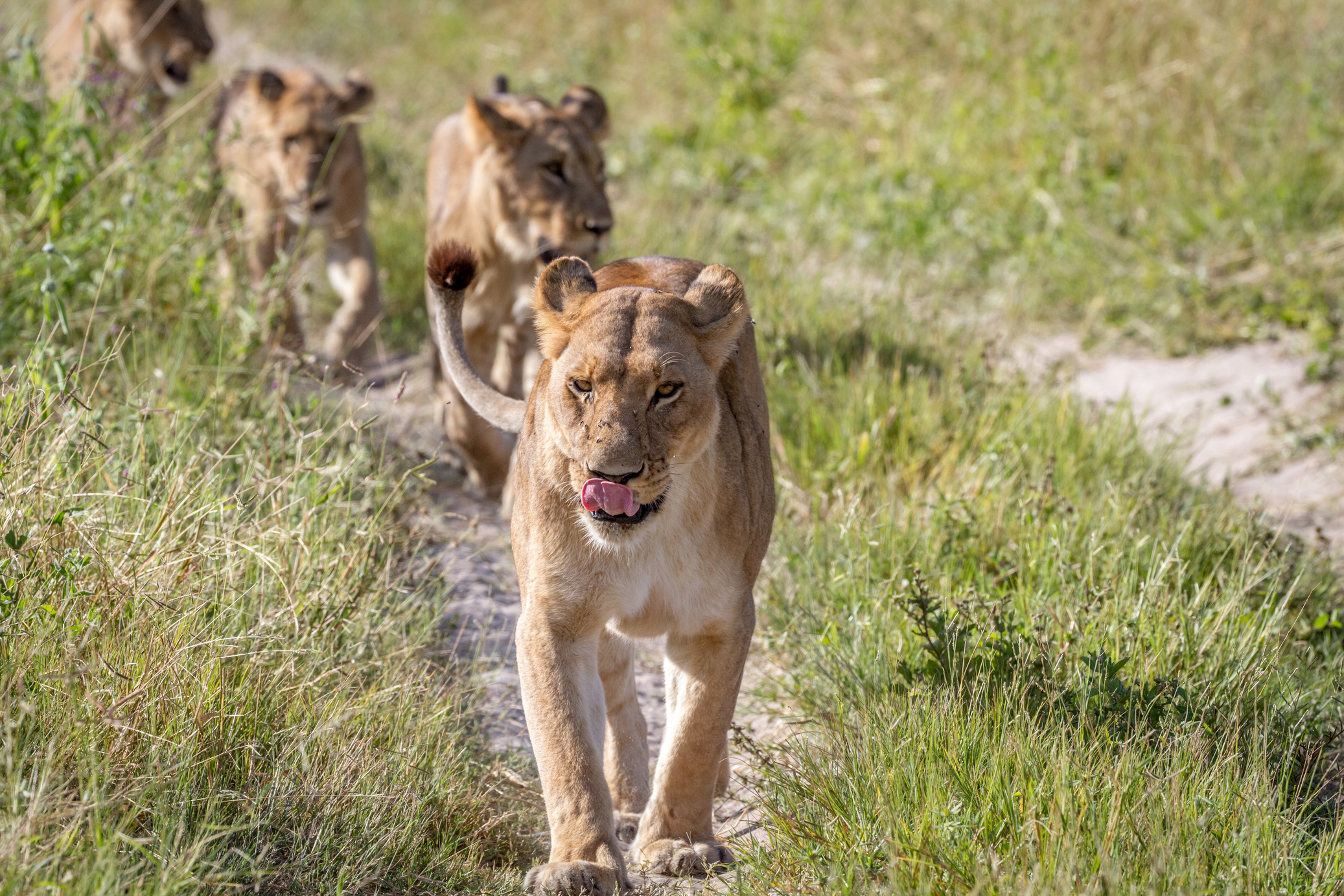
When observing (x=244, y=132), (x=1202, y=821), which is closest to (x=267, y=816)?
(x=1202, y=821)

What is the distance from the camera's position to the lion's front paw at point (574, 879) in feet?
9.82

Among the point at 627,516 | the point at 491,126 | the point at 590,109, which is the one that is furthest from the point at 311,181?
the point at 627,516

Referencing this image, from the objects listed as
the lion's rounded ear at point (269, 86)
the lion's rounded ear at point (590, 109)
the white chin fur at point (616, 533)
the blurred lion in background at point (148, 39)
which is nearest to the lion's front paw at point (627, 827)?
the white chin fur at point (616, 533)

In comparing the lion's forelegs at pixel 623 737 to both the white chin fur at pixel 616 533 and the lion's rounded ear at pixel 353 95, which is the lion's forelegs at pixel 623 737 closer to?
the white chin fur at pixel 616 533

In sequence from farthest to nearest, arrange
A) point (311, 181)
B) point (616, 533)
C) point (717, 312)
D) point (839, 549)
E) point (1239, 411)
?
point (311, 181)
point (1239, 411)
point (839, 549)
point (717, 312)
point (616, 533)

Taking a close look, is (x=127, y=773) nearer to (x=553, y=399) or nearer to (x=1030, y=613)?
(x=553, y=399)

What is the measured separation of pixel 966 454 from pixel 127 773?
3.26m

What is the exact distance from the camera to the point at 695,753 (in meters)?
3.30

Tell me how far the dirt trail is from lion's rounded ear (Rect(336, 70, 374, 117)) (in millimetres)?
3641

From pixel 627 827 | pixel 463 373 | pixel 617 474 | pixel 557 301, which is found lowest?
pixel 627 827

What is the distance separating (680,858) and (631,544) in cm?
76

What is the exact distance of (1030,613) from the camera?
3914 mm

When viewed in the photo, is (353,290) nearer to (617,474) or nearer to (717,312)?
(717,312)

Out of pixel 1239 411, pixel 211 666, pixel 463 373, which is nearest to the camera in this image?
pixel 211 666
